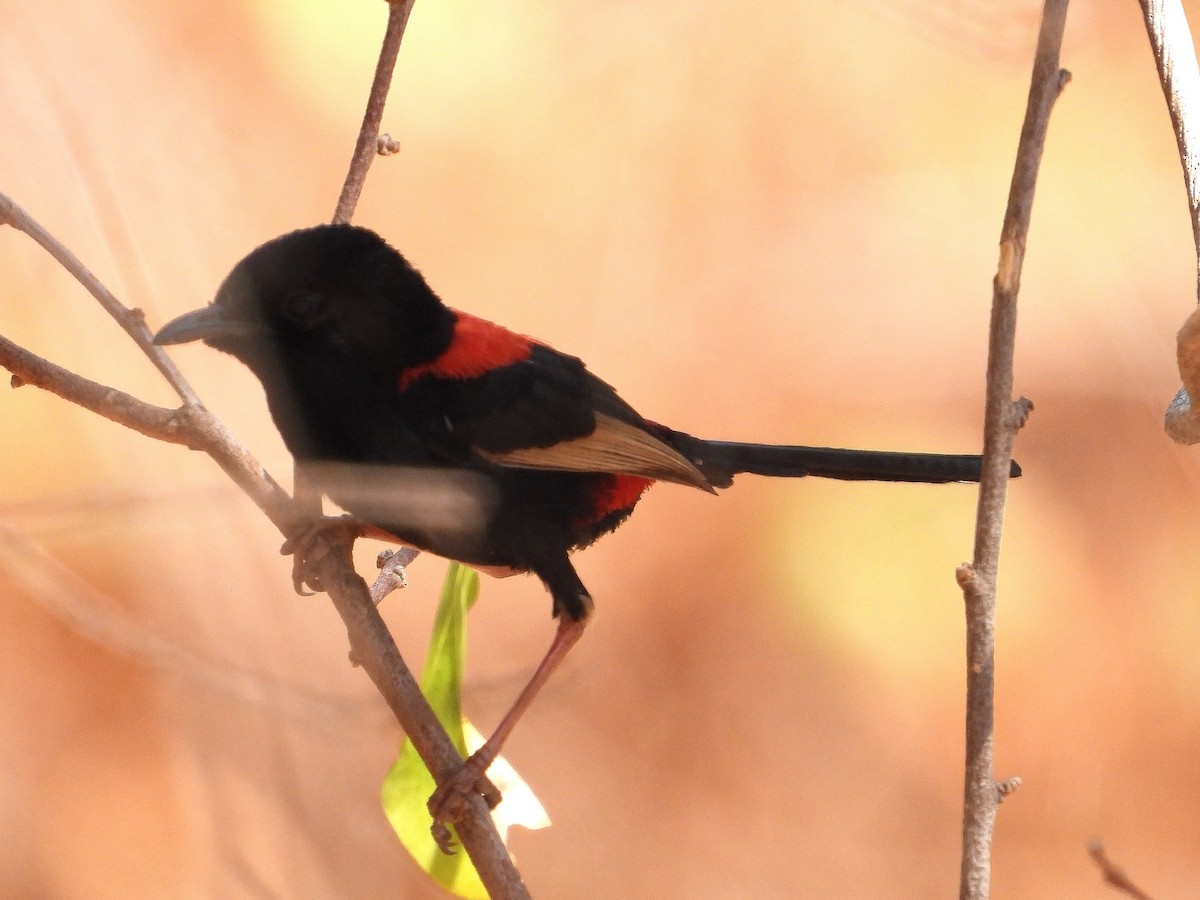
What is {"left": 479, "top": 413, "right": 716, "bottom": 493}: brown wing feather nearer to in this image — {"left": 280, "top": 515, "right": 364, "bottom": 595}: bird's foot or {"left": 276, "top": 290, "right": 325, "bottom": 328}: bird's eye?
{"left": 280, "top": 515, "right": 364, "bottom": 595}: bird's foot

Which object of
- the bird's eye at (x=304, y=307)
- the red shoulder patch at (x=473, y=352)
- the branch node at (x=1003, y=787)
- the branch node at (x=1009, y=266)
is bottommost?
the branch node at (x=1003, y=787)

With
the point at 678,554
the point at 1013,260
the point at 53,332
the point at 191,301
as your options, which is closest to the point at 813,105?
the point at 678,554

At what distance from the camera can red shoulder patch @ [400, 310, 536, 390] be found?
219 centimetres

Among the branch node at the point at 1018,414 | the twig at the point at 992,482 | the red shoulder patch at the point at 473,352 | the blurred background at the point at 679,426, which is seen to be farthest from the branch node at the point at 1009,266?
the blurred background at the point at 679,426

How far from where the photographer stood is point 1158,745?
4062 mm

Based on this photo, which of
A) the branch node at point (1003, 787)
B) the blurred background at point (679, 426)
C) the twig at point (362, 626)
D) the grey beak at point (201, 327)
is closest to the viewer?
the branch node at point (1003, 787)

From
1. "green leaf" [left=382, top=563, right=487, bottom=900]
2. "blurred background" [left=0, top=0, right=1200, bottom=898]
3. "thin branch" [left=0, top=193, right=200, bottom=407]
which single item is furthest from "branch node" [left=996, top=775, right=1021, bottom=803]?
"blurred background" [left=0, top=0, right=1200, bottom=898]

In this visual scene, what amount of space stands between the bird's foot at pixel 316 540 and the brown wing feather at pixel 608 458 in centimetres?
28

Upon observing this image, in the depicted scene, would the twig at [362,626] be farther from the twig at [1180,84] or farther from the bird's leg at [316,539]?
the twig at [1180,84]

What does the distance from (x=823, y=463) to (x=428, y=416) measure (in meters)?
0.93

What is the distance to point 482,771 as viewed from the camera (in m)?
1.99

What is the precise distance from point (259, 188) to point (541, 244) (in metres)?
1.15

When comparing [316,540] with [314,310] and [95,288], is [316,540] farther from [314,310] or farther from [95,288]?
[95,288]

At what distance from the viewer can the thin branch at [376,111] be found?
2.00m
